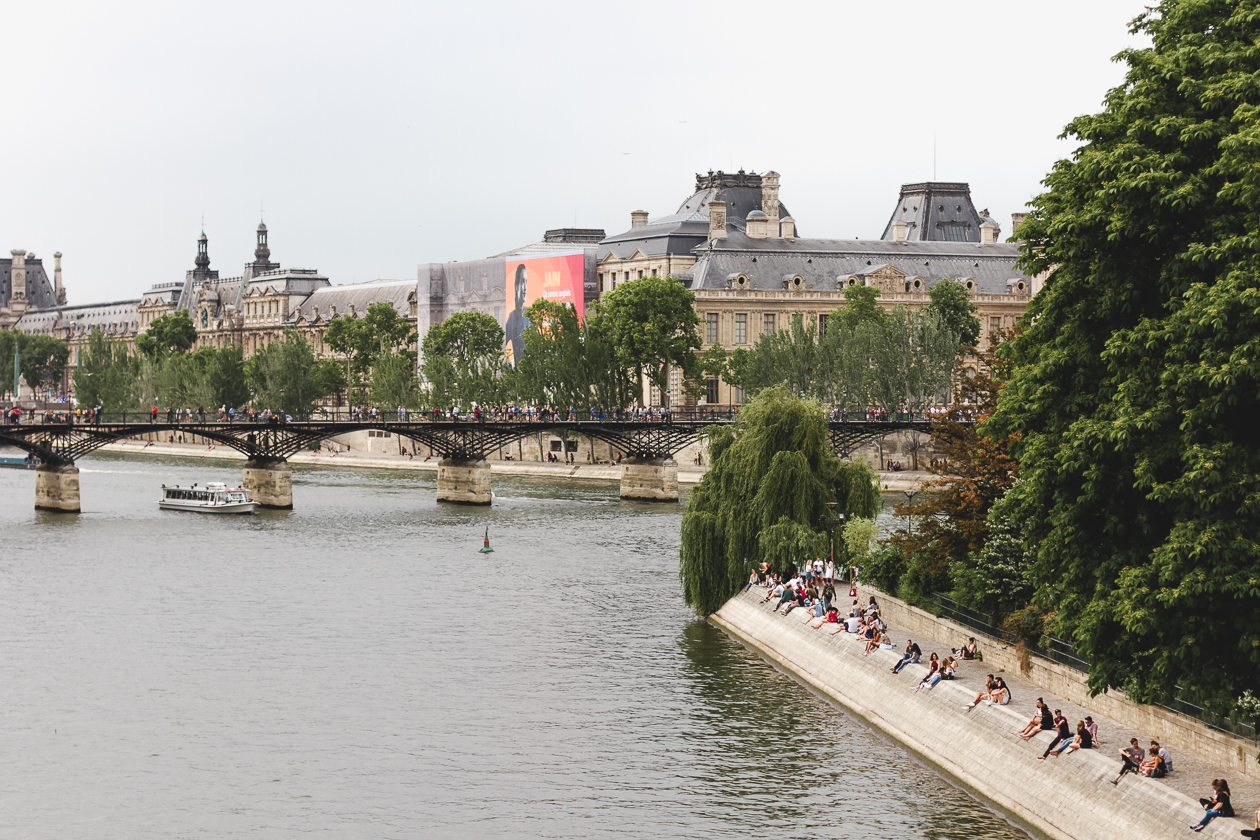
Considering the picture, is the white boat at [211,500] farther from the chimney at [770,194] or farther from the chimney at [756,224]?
the chimney at [770,194]

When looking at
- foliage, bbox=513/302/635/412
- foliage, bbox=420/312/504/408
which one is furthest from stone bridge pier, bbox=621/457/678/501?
foliage, bbox=420/312/504/408

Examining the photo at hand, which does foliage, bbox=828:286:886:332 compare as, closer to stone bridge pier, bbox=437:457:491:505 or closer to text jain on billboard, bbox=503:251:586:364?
text jain on billboard, bbox=503:251:586:364

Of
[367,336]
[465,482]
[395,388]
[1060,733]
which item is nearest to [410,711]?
[1060,733]

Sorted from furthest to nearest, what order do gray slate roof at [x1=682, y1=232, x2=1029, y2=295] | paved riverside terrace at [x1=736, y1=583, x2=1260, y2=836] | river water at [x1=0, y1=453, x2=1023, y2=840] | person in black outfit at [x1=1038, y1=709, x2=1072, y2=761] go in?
gray slate roof at [x1=682, y1=232, x2=1029, y2=295] → river water at [x1=0, y1=453, x2=1023, y2=840] → person in black outfit at [x1=1038, y1=709, x2=1072, y2=761] → paved riverside terrace at [x1=736, y1=583, x2=1260, y2=836]

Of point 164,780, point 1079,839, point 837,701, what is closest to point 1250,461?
point 1079,839

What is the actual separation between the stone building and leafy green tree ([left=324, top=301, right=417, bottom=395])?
119 feet

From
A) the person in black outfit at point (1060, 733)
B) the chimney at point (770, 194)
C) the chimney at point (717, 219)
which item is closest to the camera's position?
the person in black outfit at point (1060, 733)

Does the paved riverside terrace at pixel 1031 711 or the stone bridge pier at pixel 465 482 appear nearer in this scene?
the paved riverside terrace at pixel 1031 711

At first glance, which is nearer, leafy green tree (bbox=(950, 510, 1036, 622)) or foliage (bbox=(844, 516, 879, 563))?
leafy green tree (bbox=(950, 510, 1036, 622))

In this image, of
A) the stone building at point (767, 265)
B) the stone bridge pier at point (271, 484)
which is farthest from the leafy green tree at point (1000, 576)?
the stone building at point (767, 265)

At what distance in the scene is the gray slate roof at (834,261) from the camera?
13500 cm

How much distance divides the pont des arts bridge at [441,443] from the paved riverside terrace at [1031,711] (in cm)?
4700

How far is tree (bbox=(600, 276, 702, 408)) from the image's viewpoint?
388 ft

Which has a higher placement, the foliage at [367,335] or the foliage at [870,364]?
the foliage at [367,335]
